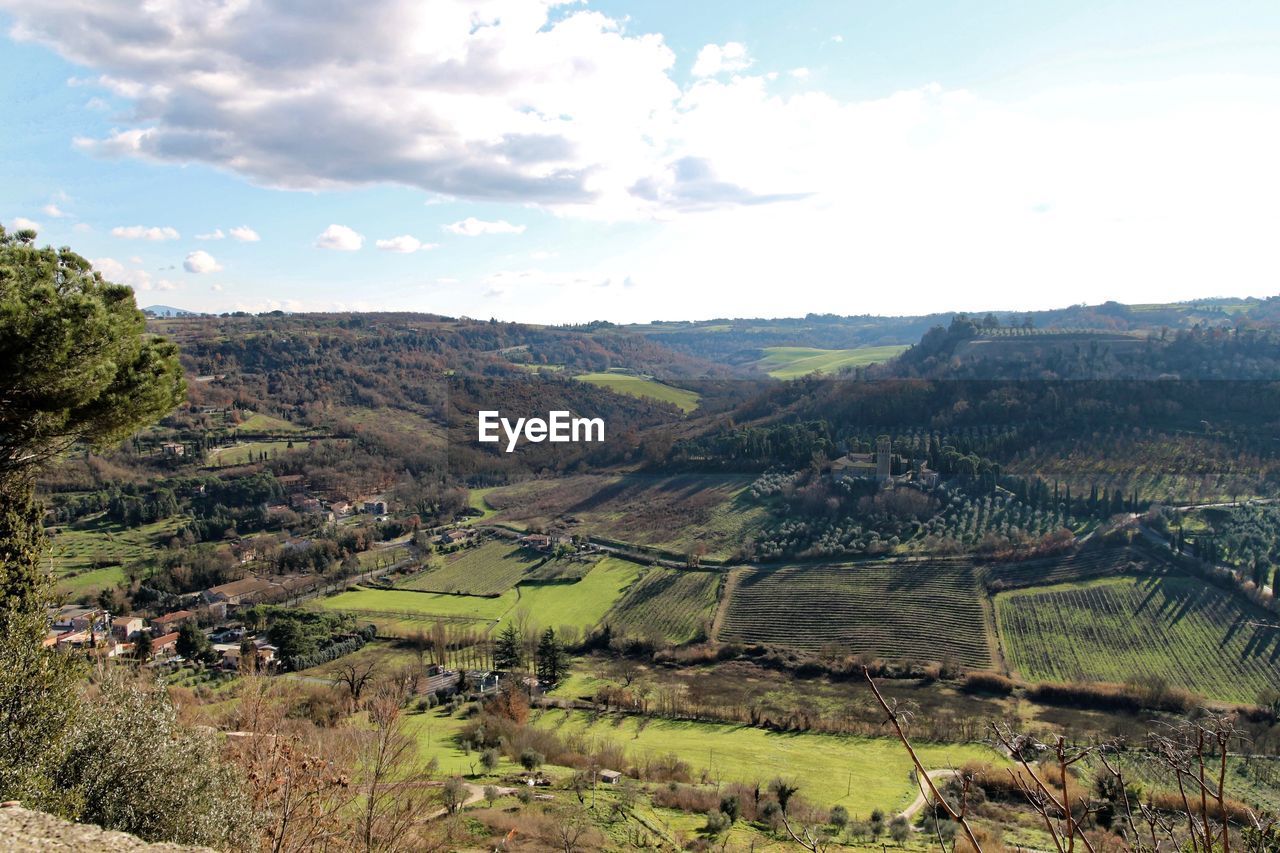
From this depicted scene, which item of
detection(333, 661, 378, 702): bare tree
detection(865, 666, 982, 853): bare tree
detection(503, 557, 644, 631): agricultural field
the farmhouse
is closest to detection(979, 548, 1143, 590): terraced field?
the farmhouse

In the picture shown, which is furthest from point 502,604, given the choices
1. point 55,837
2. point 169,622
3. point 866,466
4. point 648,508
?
point 55,837

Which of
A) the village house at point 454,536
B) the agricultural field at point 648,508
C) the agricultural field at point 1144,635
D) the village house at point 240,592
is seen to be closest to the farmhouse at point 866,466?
the agricultural field at point 648,508

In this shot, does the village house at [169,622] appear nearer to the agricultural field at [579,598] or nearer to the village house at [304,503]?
the agricultural field at [579,598]

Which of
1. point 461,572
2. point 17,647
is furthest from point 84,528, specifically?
point 17,647

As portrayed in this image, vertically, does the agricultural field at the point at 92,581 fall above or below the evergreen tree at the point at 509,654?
above

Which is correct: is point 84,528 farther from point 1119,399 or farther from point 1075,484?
point 1119,399

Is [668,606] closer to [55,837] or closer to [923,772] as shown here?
[55,837]

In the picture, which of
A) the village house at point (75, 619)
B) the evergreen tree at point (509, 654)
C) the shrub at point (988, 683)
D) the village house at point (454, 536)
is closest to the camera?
the shrub at point (988, 683)
